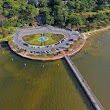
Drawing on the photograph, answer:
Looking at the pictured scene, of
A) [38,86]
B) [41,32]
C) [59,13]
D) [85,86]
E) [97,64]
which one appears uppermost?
[59,13]

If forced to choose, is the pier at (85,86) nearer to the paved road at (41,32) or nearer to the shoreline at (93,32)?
the paved road at (41,32)

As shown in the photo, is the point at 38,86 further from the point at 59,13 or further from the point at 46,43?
the point at 59,13

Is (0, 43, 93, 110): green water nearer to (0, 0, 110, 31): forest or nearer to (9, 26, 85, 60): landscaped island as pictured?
(9, 26, 85, 60): landscaped island

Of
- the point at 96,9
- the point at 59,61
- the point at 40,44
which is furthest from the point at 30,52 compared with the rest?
the point at 96,9

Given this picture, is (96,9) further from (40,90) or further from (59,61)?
(40,90)

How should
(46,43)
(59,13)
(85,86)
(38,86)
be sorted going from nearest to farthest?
(85,86) → (38,86) → (46,43) → (59,13)

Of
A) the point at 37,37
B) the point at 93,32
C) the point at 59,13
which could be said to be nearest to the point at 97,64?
the point at 93,32

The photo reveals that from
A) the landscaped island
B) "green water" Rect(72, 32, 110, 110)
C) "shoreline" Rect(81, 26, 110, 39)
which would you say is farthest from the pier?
"shoreline" Rect(81, 26, 110, 39)

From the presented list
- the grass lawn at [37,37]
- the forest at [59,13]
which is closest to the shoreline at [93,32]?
the forest at [59,13]
